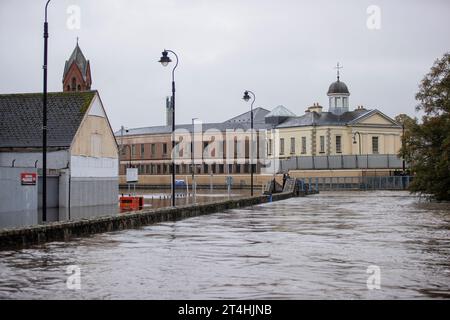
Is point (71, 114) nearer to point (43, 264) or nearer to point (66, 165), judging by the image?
point (66, 165)

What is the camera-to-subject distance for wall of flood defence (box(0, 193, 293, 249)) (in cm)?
1717

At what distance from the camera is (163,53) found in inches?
1214

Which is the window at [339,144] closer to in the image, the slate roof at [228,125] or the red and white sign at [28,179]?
the slate roof at [228,125]

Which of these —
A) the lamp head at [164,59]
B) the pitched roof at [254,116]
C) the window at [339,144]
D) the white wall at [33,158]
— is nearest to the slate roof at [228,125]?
the pitched roof at [254,116]

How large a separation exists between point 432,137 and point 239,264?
34.6m

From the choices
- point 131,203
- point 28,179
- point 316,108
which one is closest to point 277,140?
point 316,108

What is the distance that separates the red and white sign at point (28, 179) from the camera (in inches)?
1276

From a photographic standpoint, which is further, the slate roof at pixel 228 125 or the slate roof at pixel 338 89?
the slate roof at pixel 228 125

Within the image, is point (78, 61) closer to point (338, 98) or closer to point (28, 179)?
point (338, 98)

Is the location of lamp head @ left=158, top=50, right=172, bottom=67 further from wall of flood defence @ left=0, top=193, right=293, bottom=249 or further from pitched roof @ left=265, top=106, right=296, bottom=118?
pitched roof @ left=265, top=106, right=296, bottom=118

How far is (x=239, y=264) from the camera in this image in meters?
14.3

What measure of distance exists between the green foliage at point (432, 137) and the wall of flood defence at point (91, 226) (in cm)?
1714
